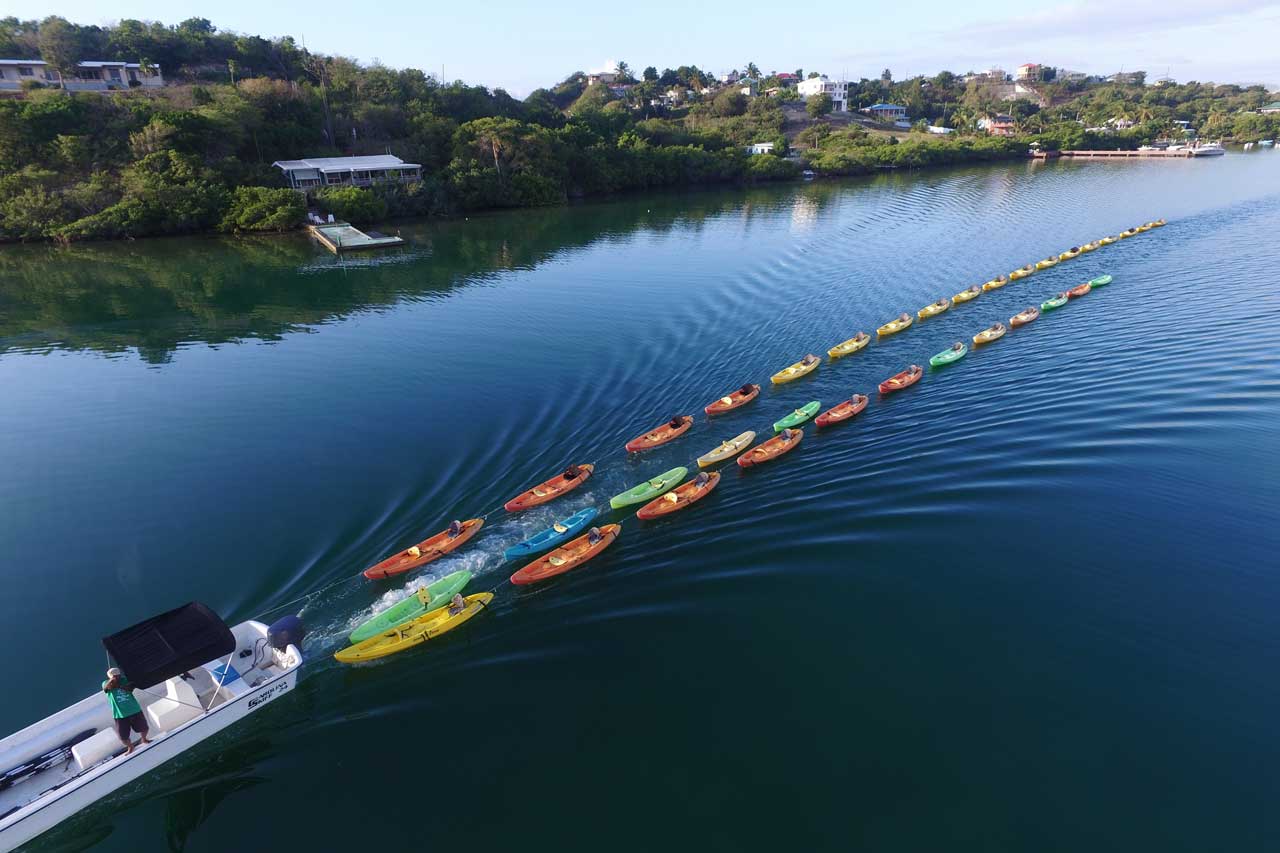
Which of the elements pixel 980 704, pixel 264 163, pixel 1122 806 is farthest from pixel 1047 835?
pixel 264 163

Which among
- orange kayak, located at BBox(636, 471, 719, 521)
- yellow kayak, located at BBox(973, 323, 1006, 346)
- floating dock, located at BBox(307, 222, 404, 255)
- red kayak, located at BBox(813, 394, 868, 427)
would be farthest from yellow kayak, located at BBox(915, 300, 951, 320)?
floating dock, located at BBox(307, 222, 404, 255)

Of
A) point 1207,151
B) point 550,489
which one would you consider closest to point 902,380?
point 550,489

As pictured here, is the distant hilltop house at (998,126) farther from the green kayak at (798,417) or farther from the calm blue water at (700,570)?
the green kayak at (798,417)

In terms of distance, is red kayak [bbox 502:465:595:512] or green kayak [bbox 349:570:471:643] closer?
green kayak [bbox 349:570:471:643]

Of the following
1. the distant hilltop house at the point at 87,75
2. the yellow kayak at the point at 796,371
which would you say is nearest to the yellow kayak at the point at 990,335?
the yellow kayak at the point at 796,371

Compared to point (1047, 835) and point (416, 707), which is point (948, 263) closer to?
point (1047, 835)

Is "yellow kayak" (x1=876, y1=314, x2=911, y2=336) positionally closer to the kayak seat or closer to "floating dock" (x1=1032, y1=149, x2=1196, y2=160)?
the kayak seat
